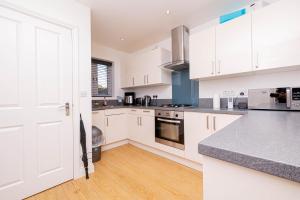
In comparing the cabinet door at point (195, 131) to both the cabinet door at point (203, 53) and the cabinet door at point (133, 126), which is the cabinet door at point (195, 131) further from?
the cabinet door at point (133, 126)

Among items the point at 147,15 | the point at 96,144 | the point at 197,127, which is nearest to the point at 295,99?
the point at 197,127

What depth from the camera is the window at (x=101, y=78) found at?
3486 mm

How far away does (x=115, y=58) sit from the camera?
385cm

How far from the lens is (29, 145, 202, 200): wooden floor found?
1.58 metres

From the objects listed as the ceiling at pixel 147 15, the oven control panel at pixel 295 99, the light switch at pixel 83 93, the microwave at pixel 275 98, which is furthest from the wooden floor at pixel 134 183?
the ceiling at pixel 147 15

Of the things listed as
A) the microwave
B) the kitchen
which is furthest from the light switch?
the microwave

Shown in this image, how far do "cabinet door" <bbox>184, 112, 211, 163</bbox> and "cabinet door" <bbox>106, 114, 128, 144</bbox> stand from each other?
4.98 ft

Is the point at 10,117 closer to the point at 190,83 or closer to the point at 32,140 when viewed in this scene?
the point at 32,140

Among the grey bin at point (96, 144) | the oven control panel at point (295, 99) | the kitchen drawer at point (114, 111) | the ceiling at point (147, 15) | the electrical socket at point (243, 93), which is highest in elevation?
the ceiling at point (147, 15)

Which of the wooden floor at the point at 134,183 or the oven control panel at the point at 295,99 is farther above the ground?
the oven control panel at the point at 295,99

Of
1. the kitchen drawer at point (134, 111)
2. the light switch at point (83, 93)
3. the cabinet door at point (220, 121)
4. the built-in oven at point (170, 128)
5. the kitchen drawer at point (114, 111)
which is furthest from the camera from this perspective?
the kitchen drawer at point (134, 111)

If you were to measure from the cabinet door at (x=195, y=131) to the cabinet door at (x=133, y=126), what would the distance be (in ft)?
3.88

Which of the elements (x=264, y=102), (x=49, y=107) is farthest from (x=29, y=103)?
(x=264, y=102)

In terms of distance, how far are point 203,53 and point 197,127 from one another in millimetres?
1136
